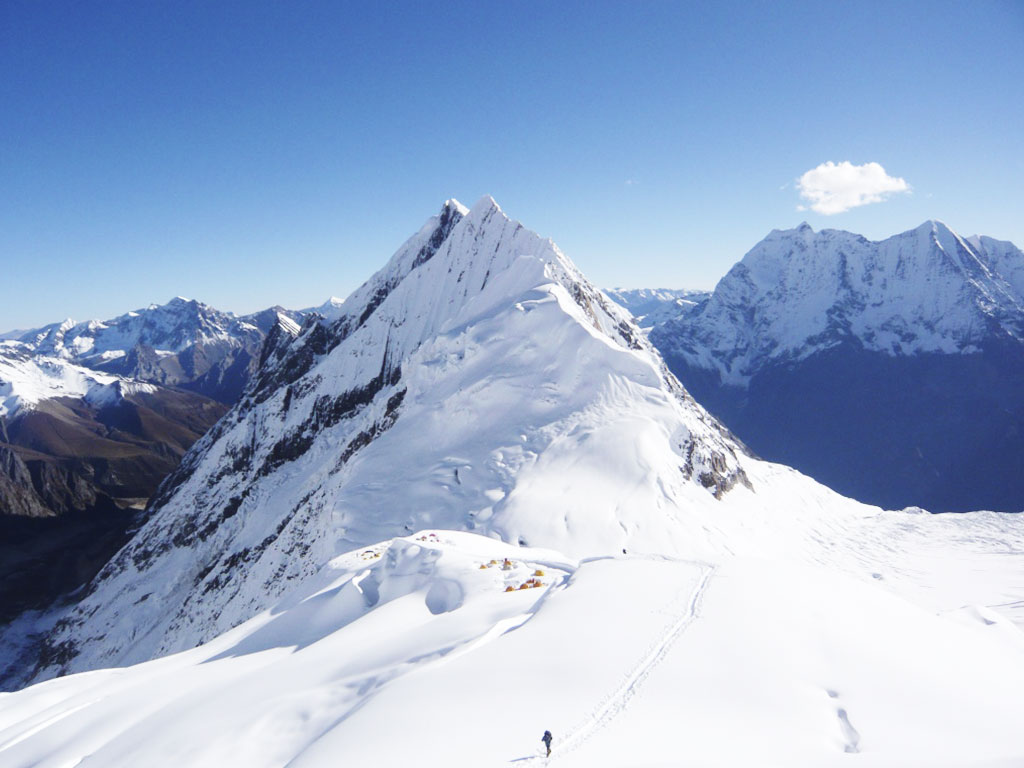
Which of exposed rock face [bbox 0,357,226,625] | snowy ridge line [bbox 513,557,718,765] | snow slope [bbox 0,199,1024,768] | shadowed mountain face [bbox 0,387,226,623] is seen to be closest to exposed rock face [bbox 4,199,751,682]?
snow slope [bbox 0,199,1024,768]

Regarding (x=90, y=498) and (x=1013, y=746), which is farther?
(x=90, y=498)

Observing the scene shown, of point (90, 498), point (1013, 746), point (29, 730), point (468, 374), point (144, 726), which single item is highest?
point (468, 374)

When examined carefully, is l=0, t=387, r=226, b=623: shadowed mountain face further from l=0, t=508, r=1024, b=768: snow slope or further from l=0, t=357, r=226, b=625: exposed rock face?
l=0, t=508, r=1024, b=768: snow slope

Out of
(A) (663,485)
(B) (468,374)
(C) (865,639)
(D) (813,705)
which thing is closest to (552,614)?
(D) (813,705)

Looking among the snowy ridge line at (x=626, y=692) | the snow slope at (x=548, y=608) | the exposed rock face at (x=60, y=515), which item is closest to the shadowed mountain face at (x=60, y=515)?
the exposed rock face at (x=60, y=515)

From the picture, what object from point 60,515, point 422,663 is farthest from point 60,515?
point 422,663

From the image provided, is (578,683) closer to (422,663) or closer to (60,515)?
(422,663)

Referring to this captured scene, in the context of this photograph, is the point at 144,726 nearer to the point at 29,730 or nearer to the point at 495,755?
the point at 29,730

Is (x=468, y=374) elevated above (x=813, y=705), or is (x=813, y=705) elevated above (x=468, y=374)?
(x=468, y=374)
